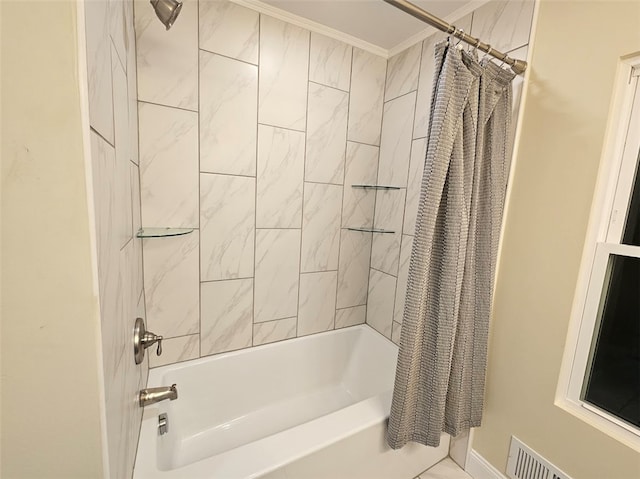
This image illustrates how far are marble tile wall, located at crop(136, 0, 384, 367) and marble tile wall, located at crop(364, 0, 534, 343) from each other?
83 mm

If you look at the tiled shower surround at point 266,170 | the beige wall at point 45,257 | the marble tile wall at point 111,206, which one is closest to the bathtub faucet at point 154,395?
the tiled shower surround at point 266,170

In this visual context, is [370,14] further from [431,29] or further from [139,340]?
[139,340]

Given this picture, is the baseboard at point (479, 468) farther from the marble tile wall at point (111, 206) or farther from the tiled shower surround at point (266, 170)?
the marble tile wall at point (111, 206)

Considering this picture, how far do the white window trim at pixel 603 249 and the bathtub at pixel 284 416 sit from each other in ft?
2.39

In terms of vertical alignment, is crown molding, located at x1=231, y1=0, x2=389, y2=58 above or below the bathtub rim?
above

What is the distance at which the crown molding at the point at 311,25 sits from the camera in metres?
1.47

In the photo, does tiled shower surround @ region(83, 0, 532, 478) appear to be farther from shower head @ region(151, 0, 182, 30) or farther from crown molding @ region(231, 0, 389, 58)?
shower head @ region(151, 0, 182, 30)

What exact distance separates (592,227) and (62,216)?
152 cm

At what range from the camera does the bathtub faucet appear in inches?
46.0

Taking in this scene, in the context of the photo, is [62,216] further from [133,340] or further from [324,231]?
[324,231]

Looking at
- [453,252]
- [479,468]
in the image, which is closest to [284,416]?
[479,468]

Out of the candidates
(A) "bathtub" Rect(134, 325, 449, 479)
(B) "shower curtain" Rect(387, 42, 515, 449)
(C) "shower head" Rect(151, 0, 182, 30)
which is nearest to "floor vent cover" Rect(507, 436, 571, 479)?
(B) "shower curtain" Rect(387, 42, 515, 449)

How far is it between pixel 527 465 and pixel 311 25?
7.92ft

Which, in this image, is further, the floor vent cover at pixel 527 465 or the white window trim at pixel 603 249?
the floor vent cover at pixel 527 465
